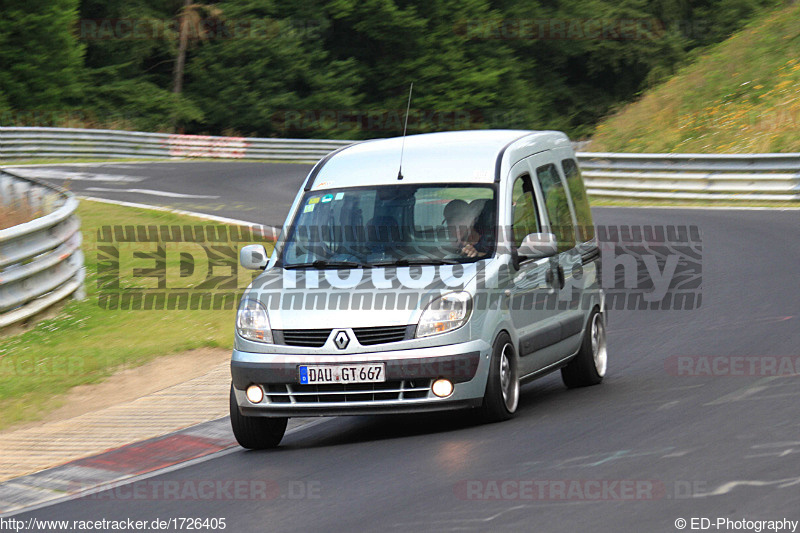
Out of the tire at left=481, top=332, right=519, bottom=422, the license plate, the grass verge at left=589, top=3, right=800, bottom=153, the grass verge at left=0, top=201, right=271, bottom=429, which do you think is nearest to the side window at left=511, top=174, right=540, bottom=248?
the tire at left=481, top=332, right=519, bottom=422

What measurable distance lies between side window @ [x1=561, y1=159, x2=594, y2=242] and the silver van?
3 cm

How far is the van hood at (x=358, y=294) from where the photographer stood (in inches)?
321

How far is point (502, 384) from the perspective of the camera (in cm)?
853

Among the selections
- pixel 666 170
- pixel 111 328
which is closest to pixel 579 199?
pixel 111 328

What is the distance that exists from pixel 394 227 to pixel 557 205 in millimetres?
1670

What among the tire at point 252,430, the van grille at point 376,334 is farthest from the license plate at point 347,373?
the tire at point 252,430

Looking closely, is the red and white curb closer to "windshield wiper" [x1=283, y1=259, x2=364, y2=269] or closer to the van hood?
the van hood

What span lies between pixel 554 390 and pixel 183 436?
10.1 ft

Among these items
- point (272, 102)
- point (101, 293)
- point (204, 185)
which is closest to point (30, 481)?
point (101, 293)

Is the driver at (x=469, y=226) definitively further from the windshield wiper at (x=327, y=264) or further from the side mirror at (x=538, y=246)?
the windshield wiper at (x=327, y=264)

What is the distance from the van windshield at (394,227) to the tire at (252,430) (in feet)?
3.82

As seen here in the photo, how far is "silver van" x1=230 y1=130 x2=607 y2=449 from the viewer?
816cm

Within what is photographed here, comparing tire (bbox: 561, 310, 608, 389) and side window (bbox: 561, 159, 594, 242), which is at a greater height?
side window (bbox: 561, 159, 594, 242)

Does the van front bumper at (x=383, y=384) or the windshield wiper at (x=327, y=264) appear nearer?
the van front bumper at (x=383, y=384)
